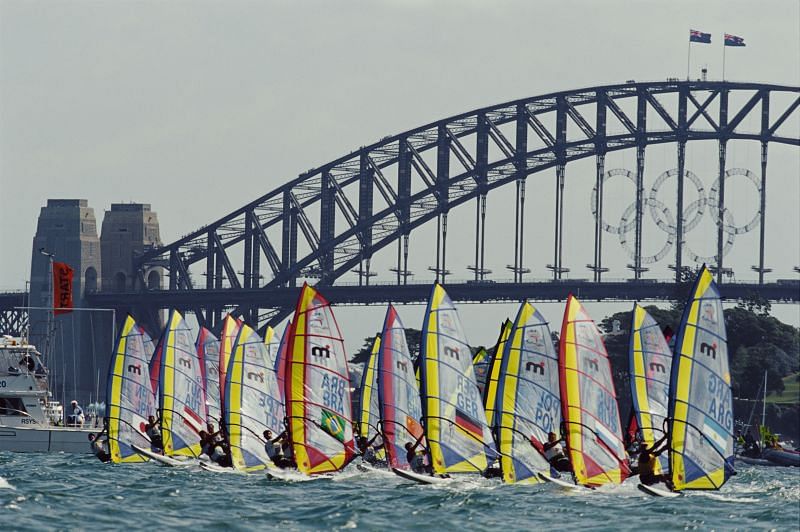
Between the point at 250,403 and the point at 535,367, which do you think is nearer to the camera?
the point at 535,367

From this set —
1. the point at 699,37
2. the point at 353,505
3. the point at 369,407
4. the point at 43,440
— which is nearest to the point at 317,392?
the point at 353,505

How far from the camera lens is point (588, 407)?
44188mm

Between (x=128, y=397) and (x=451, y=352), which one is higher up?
(x=451, y=352)

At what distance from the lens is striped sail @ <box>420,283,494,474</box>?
147 ft

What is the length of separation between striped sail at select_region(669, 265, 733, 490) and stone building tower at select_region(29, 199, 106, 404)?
3525 inches

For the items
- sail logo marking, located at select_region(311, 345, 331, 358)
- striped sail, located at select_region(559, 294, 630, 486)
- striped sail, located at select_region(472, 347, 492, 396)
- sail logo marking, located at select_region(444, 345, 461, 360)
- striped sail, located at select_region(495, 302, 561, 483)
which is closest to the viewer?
striped sail, located at select_region(559, 294, 630, 486)

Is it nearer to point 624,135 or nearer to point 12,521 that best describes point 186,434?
point 12,521

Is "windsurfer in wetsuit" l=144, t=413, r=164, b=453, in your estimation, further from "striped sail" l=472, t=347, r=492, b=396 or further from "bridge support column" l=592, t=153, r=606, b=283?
"bridge support column" l=592, t=153, r=606, b=283

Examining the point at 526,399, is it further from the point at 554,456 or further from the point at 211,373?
the point at 211,373

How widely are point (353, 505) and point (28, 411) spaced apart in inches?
1154

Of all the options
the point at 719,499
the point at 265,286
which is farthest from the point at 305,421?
the point at 265,286

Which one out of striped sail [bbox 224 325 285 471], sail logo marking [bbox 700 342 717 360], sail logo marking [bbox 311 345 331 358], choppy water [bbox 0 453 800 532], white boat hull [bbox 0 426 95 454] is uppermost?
sail logo marking [bbox 700 342 717 360]

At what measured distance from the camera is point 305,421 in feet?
152

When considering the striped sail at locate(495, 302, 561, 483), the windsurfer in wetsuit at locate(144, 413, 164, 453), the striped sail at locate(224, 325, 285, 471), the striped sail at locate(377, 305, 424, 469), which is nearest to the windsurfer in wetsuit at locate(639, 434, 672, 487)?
the striped sail at locate(495, 302, 561, 483)
